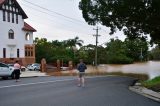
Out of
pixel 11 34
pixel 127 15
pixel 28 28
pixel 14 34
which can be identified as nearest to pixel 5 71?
pixel 127 15

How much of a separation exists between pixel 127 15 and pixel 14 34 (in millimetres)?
40038

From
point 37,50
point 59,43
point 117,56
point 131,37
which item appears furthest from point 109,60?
point 131,37

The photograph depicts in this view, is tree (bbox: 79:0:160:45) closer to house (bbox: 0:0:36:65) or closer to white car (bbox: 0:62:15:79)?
white car (bbox: 0:62:15:79)

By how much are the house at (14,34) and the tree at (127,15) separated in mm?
31242

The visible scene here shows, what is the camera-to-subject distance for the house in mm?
68131

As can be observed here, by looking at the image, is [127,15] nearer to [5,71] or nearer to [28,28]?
[5,71]

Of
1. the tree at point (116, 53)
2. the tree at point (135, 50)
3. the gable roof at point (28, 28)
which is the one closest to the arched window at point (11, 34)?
the gable roof at point (28, 28)

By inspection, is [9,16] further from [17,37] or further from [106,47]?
[106,47]

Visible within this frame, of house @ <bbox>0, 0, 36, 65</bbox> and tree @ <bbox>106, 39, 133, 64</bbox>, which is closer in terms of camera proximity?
house @ <bbox>0, 0, 36, 65</bbox>

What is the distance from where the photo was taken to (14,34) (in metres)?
71.1

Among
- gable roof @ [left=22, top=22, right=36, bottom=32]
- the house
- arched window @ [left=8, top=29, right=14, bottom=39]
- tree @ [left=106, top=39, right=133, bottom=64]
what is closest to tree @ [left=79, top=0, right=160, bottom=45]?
the house

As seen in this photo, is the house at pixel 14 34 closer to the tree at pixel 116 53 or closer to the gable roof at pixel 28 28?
the gable roof at pixel 28 28

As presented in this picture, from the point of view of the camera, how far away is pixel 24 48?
74500 millimetres

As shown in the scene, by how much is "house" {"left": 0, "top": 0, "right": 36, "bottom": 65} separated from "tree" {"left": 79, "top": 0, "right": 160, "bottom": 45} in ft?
103
